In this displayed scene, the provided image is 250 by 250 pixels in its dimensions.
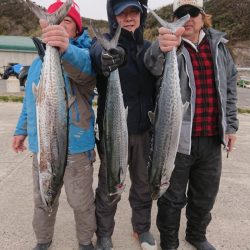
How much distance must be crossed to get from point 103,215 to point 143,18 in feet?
5.78

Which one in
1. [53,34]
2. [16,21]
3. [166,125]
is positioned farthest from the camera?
[16,21]

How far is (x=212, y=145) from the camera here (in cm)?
341

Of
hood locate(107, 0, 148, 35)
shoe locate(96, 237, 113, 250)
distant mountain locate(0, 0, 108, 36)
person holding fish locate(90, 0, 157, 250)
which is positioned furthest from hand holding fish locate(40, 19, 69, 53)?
distant mountain locate(0, 0, 108, 36)

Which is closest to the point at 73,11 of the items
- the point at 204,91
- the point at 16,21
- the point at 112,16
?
the point at 112,16

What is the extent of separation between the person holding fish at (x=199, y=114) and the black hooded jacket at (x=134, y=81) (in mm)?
243

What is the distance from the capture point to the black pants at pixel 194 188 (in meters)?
3.37

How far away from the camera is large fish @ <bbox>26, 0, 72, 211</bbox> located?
2.43 m

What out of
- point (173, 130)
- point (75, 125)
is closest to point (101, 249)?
point (75, 125)

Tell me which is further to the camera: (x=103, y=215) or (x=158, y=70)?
(x=103, y=215)

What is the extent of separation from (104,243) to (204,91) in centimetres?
164

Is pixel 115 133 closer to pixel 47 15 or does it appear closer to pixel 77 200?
pixel 77 200

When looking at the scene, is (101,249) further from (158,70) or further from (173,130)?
(158,70)

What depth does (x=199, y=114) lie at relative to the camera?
3314 mm

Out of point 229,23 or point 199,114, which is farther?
point 229,23
